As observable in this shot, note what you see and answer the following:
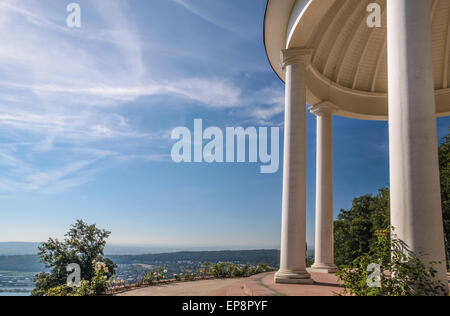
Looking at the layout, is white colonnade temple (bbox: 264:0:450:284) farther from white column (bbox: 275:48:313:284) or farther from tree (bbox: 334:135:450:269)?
tree (bbox: 334:135:450:269)

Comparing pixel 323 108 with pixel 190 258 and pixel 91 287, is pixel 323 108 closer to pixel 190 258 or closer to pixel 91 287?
pixel 190 258

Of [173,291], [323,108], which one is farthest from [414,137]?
[323,108]

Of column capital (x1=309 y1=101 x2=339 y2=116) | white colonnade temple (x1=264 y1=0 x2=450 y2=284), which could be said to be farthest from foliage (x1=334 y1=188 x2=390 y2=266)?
column capital (x1=309 y1=101 x2=339 y2=116)

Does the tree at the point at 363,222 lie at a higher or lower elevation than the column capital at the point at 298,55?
lower

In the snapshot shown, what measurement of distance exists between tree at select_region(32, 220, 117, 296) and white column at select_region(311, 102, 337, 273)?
52857mm

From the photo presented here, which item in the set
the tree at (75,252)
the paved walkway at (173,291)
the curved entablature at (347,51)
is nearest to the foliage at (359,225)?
the curved entablature at (347,51)

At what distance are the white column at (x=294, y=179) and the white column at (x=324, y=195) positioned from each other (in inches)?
907

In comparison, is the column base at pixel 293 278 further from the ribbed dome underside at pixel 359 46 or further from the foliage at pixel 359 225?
the foliage at pixel 359 225

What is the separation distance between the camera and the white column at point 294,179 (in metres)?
55.5

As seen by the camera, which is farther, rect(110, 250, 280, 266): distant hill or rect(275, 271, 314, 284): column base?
rect(110, 250, 280, 266): distant hill

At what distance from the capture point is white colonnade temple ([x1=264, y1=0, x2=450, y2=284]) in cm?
3041
